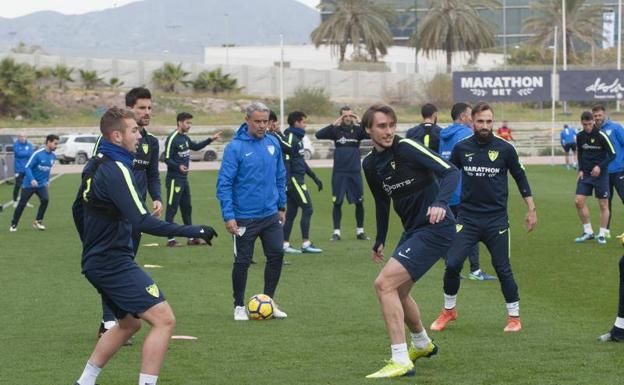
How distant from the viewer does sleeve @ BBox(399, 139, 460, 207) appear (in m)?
8.08

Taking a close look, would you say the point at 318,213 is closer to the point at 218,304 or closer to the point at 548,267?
the point at 548,267

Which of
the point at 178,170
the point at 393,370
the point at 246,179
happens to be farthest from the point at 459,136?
the point at 178,170

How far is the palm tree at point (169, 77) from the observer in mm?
84250

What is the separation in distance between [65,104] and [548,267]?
67.3 metres

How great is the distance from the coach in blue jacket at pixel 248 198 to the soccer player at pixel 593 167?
7984 mm

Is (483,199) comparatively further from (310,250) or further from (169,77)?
(169,77)

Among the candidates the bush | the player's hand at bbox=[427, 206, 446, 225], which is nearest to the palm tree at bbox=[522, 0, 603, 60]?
the bush

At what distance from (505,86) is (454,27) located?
3075 centimetres

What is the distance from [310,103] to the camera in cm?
7912

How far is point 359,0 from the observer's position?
82062 millimetres

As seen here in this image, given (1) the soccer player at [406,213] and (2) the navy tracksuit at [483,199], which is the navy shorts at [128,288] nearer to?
(1) the soccer player at [406,213]

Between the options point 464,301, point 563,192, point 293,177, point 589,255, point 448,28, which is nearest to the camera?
point 464,301

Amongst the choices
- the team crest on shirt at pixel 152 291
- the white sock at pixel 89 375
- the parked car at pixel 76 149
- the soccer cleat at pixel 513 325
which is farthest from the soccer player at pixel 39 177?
the parked car at pixel 76 149

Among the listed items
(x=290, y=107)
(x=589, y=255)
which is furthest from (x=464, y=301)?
(x=290, y=107)
